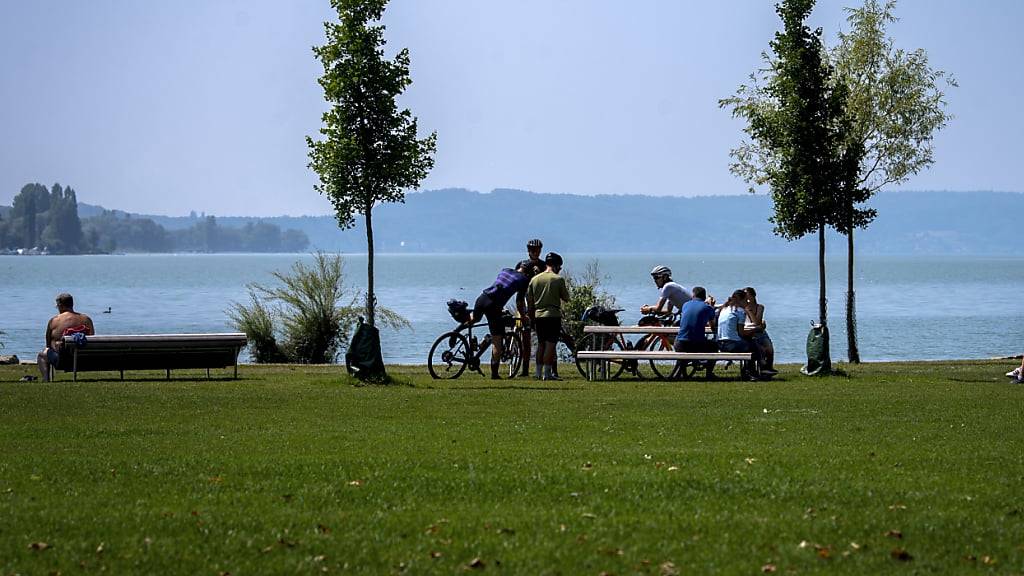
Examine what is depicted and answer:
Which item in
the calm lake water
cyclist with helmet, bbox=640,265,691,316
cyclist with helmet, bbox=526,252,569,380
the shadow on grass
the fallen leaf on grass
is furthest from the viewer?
the calm lake water

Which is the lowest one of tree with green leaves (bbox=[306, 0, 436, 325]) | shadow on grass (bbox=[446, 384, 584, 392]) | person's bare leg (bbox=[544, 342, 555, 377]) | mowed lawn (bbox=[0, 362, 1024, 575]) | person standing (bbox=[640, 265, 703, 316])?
mowed lawn (bbox=[0, 362, 1024, 575])

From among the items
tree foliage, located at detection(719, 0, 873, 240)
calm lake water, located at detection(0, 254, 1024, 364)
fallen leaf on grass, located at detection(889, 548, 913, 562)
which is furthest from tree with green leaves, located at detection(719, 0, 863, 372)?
fallen leaf on grass, located at detection(889, 548, 913, 562)

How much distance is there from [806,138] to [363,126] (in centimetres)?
817

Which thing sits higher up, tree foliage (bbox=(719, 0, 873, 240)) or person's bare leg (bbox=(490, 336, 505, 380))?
tree foliage (bbox=(719, 0, 873, 240))

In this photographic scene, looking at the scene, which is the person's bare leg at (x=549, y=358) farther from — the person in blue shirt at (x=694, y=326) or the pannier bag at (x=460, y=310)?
the person in blue shirt at (x=694, y=326)

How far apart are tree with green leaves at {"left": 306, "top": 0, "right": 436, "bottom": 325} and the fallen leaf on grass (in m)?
14.7

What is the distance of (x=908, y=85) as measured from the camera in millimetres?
29609

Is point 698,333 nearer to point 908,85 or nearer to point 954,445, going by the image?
point 954,445

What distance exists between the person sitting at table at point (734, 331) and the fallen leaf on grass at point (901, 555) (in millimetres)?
12727

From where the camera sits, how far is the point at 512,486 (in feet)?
30.9

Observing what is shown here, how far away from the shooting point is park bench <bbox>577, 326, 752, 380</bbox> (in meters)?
19.5

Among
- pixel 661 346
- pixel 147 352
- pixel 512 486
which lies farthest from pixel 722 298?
pixel 512 486

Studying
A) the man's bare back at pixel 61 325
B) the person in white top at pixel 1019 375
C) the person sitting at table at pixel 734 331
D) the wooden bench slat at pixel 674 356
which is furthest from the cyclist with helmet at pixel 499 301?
the person in white top at pixel 1019 375

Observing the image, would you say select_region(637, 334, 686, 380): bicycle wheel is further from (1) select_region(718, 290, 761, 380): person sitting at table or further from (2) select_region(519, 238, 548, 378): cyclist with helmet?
(2) select_region(519, 238, 548, 378): cyclist with helmet
